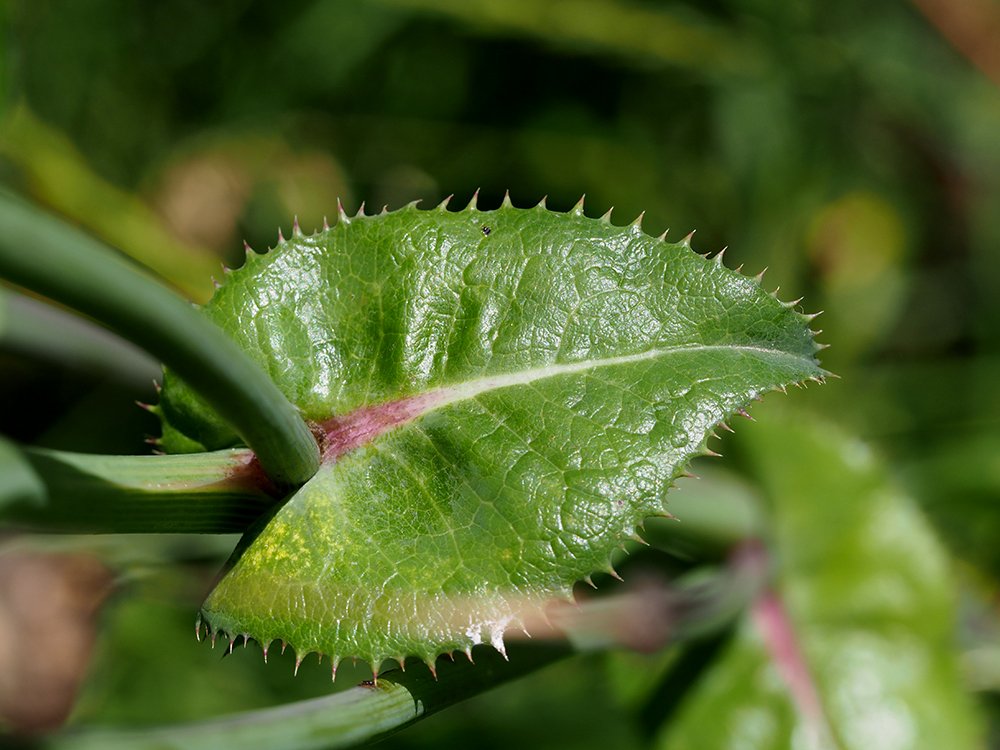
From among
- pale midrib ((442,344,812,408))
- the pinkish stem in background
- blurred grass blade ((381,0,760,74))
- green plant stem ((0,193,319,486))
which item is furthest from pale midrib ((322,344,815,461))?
blurred grass blade ((381,0,760,74))

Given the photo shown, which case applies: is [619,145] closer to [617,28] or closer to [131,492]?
[617,28]

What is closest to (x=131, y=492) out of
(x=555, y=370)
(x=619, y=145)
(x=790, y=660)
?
(x=555, y=370)

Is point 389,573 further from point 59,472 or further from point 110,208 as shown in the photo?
point 110,208

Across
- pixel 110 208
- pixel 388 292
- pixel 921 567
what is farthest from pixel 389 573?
pixel 110 208

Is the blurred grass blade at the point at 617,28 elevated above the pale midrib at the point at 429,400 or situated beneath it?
elevated above

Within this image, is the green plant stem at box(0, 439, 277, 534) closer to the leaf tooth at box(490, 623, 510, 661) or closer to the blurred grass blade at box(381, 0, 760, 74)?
the leaf tooth at box(490, 623, 510, 661)

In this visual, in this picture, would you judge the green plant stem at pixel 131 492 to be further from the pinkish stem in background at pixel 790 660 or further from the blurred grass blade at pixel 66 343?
the pinkish stem in background at pixel 790 660

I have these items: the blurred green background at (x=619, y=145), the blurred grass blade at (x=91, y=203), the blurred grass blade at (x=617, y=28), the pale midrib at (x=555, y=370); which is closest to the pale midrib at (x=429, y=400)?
the pale midrib at (x=555, y=370)
